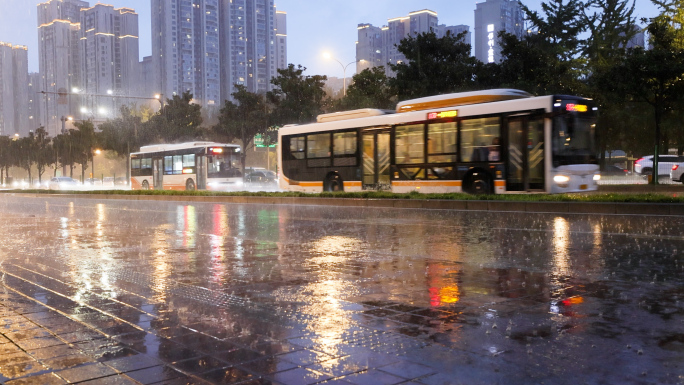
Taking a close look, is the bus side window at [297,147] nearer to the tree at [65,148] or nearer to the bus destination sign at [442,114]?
the bus destination sign at [442,114]

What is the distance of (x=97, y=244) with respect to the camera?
481 inches

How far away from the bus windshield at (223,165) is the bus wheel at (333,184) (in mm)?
13890

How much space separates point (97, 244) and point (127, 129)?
191 feet

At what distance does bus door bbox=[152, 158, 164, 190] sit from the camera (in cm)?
4459

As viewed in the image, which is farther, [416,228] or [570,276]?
[416,228]

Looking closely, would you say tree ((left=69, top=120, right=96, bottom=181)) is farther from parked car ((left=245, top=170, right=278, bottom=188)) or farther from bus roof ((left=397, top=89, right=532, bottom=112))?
bus roof ((left=397, top=89, right=532, bottom=112))

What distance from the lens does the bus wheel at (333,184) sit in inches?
Result: 1120

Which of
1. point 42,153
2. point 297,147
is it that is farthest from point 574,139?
point 42,153

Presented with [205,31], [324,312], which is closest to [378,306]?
[324,312]

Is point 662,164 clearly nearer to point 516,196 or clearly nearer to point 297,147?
point 516,196

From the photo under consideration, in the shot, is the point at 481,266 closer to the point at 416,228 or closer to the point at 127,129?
the point at 416,228

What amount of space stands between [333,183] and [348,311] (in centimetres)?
2282

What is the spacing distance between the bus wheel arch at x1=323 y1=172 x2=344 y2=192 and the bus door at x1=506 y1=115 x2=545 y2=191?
841 centimetres

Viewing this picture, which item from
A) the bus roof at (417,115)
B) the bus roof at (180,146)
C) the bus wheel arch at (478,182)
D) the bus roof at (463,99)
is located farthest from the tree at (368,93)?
the bus wheel arch at (478,182)
